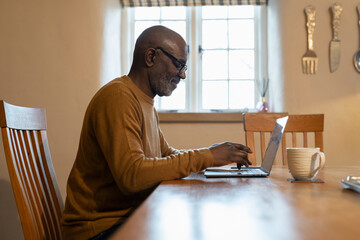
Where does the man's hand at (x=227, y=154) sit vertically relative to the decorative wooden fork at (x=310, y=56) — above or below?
below

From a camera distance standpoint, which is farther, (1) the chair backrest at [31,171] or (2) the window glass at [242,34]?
(2) the window glass at [242,34]

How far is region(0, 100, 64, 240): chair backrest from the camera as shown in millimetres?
1090

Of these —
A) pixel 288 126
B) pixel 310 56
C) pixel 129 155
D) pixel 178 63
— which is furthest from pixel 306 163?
pixel 310 56

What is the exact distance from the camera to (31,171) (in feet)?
4.18

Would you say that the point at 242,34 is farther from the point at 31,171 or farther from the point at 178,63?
the point at 31,171

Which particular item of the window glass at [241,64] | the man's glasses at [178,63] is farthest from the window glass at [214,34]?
the man's glasses at [178,63]

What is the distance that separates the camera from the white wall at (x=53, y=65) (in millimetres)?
2816

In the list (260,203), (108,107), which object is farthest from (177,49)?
(260,203)

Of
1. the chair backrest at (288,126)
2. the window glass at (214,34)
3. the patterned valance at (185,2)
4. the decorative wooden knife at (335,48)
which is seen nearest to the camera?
the chair backrest at (288,126)

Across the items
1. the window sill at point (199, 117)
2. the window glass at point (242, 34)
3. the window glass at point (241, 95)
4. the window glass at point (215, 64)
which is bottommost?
the window sill at point (199, 117)

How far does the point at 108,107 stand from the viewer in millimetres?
1222

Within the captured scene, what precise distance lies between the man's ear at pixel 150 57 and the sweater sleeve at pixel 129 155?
25cm

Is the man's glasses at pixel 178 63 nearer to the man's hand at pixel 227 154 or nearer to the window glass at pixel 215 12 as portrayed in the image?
the man's hand at pixel 227 154

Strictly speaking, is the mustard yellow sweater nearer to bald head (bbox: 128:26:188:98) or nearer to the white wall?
bald head (bbox: 128:26:188:98)
